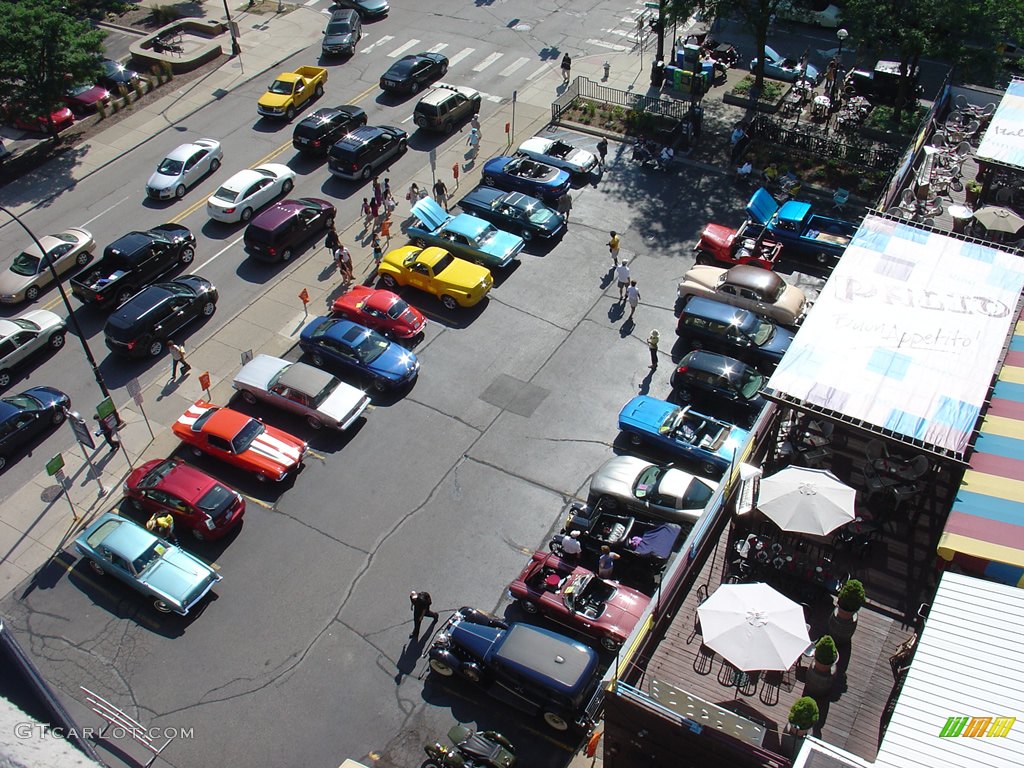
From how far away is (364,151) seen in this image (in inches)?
1403

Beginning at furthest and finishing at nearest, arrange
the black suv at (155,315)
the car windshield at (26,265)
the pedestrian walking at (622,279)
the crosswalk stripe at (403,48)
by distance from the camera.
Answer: the crosswalk stripe at (403,48)
the car windshield at (26,265)
the pedestrian walking at (622,279)
the black suv at (155,315)

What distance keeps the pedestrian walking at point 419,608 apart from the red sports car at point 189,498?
585 centimetres

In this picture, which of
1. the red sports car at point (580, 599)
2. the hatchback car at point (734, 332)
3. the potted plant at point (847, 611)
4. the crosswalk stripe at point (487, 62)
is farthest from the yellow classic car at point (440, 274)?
the crosswalk stripe at point (487, 62)

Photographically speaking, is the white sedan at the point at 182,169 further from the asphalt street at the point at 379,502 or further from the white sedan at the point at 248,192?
the white sedan at the point at 248,192

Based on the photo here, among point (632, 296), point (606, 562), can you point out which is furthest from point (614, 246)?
point (606, 562)

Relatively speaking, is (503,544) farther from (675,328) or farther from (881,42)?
(881,42)

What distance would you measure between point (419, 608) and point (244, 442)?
25.7 feet

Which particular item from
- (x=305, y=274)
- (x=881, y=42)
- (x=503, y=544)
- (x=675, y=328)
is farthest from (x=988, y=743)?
(x=881, y=42)

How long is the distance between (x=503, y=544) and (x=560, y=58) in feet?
101

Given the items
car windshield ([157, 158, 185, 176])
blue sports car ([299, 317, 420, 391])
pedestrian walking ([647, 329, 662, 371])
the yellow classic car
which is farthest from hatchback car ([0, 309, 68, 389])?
pedestrian walking ([647, 329, 662, 371])

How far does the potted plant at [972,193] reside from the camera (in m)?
27.2

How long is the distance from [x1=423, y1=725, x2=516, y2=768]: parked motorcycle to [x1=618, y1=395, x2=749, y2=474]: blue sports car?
948cm

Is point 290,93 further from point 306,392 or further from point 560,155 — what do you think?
point 306,392

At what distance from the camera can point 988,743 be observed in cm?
1238
